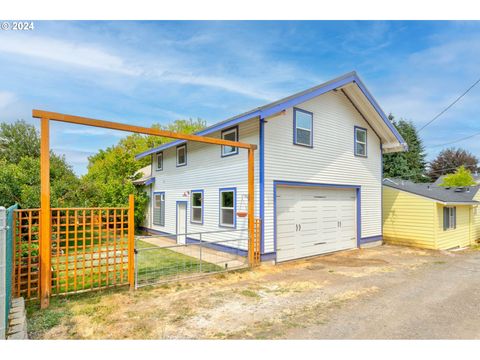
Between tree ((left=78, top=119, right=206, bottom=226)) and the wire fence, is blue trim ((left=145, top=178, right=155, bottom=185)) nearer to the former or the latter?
tree ((left=78, top=119, right=206, bottom=226))

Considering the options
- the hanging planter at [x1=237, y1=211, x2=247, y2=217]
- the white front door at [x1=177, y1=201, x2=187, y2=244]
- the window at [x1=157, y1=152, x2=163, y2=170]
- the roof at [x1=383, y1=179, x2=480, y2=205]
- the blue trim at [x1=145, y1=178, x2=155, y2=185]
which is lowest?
the white front door at [x1=177, y1=201, x2=187, y2=244]

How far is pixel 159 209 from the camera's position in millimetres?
14797

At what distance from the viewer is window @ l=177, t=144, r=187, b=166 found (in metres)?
12.5

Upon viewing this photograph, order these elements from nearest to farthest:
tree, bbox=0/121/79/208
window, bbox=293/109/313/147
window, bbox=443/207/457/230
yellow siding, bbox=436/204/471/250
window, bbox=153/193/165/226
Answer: window, bbox=293/109/313/147
tree, bbox=0/121/79/208
yellow siding, bbox=436/204/471/250
window, bbox=443/207/457/230
window, bbox=153/193/165/226

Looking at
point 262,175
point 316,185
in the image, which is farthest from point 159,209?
point 316,185

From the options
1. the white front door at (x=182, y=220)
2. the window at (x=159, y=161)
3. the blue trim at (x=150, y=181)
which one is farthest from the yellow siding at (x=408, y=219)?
the blue trim at (x=150, y=181)

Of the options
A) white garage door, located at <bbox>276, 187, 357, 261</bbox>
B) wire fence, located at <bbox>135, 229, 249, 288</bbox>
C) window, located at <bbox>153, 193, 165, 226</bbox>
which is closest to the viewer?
wire fence, located at <bbox>135, 229, 249, 288</bbox>

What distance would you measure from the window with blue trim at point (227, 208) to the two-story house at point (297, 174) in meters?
0.03

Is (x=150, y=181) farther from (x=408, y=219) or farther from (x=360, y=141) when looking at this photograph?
(x=408, y=219)

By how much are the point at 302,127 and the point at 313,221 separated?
11.2 ft

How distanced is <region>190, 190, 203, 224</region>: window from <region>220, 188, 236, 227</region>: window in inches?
57.6

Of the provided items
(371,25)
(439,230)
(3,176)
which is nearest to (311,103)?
(371,25)

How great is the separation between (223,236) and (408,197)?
867 centimetres

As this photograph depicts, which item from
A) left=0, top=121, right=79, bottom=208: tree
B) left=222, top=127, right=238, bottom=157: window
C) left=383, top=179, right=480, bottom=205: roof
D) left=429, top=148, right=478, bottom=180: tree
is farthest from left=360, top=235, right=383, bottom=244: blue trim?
left=429, top=148, right=478, bottom=180: tree
